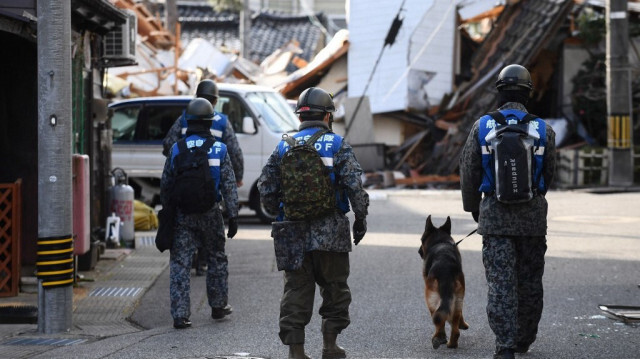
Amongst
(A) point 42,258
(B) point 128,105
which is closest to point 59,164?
(A) point 42,258

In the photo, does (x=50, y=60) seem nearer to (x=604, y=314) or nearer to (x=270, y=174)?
(x=270, y=174)

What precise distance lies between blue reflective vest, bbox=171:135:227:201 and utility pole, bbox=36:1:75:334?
943 mm

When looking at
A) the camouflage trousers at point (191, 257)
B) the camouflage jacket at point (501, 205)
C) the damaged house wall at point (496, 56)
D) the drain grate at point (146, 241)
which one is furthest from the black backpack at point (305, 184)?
the damaged house wall at point (496, 56)

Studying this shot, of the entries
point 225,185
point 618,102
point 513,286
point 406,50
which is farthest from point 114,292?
point 406,50

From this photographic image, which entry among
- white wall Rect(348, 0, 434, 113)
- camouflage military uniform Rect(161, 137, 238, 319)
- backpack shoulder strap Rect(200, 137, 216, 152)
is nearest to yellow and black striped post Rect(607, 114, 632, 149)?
white wall Rect(348, 0, 434, 113)

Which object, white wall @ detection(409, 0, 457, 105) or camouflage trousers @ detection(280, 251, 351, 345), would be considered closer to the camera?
camouflage trousers @ detection(280, 251, 351, 345)

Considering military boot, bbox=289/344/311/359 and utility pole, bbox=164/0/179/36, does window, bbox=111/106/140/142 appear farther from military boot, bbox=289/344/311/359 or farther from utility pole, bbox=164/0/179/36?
utility pole, bbox=164/0/179/36

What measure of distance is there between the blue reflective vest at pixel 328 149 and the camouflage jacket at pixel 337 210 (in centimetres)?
3

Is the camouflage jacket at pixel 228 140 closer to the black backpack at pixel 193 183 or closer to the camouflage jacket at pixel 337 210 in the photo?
the black backpack at pixel 193 183

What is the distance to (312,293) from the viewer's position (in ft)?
21.4

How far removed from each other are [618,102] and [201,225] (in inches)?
593

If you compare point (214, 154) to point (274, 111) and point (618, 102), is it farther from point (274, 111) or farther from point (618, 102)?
point (618, 102)

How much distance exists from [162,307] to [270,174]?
3.01 metres

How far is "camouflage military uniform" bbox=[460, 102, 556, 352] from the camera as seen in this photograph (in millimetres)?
6359
